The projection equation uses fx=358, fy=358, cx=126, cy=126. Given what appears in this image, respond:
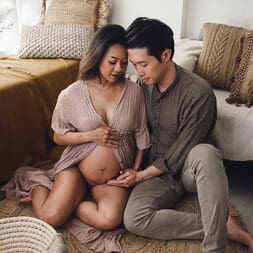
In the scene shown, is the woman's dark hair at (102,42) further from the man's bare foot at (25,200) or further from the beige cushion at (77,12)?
the beige cushion at (77,12)

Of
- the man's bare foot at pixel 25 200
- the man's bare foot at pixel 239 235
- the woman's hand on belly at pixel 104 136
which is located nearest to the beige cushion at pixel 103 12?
the woman's hand on belly at pixel 104 136

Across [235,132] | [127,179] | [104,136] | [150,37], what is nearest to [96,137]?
[104,136]

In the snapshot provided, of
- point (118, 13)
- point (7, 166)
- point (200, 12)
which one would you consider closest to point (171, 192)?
point (7, 166)

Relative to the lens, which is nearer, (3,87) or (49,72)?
(3,87)

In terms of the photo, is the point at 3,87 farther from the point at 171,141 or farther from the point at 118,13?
the point at 118,13

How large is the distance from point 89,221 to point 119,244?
0.16 meters

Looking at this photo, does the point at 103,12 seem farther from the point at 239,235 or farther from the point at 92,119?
the point at 239,235

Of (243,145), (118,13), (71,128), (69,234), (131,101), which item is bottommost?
(69,234)

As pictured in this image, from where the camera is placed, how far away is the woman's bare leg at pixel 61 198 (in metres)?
1.54

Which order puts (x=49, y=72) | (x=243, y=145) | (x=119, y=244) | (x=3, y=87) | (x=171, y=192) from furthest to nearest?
(x=49, y=72) → (x=3, y=87) → (x=243, y=145) → (x=171, y=192) → (x=119, y=244)

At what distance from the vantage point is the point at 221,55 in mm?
2037

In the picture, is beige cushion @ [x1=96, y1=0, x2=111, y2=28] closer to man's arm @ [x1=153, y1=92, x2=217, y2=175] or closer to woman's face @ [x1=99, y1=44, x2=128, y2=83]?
woman's face @ [x1=99, y1=44, x2=128, y2=83]

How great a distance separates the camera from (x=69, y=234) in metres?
1.56

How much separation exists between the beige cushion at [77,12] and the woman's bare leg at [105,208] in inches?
58.9
